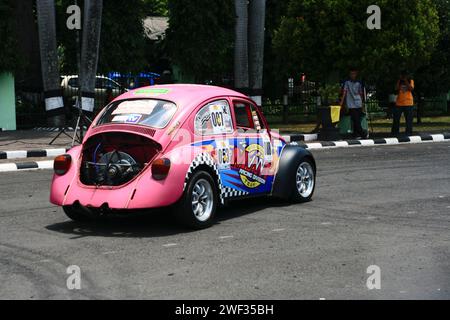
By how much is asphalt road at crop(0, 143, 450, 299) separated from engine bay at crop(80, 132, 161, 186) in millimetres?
570

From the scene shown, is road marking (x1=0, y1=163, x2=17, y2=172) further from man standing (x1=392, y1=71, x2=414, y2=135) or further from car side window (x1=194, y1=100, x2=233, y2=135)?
man standing (x1=392, y1=71, x2=414, y2=135)

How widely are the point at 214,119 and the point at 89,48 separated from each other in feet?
47.1

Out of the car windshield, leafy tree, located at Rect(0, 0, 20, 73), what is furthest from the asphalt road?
leafy tree, located at Rect(0, 0, 20, 73)

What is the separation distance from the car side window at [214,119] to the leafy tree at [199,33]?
1967 cm

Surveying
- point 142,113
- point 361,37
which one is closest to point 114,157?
point 142,113

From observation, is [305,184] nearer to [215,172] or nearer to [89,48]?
[215,172]

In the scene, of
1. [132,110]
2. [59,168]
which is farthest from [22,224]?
[132,110]

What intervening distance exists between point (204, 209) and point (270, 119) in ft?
77.6

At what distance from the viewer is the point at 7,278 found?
7258mm

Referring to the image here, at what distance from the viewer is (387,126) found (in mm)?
28828

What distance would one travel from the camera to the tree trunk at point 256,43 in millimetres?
25859

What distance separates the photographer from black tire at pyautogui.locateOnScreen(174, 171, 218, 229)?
9359 millimetres

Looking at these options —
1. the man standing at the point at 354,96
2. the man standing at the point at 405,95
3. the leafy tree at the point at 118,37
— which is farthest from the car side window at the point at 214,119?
the leafy tree at the point at 118,37
